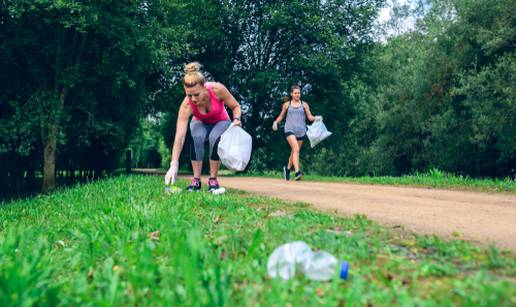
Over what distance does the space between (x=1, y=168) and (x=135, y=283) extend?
19240 millimetres

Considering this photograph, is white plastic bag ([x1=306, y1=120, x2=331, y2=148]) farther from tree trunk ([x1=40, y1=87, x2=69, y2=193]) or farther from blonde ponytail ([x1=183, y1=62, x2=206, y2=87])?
tree trunk ([x1=40, y1=87, x2=69, y2=193])

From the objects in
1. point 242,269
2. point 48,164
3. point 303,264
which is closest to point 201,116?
point 242,269

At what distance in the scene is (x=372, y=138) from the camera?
33031mm

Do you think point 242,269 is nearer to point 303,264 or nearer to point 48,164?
point 303,264

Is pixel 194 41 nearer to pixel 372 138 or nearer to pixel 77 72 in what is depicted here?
pixel 77 72

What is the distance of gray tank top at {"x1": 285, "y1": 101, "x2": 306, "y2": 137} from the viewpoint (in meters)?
12.2

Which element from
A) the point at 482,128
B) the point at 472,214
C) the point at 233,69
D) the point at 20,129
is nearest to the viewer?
the point at 472,214

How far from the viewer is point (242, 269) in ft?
8.12

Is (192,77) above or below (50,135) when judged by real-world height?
above

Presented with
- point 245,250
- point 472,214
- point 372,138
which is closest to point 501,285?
point 245,250

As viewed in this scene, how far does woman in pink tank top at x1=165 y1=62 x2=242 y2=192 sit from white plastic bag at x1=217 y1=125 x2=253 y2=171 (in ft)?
0.76

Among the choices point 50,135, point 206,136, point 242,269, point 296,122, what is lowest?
point 242,269

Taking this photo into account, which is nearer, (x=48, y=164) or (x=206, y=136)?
(x=206, y=136)

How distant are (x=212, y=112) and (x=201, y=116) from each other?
19 centimetres
